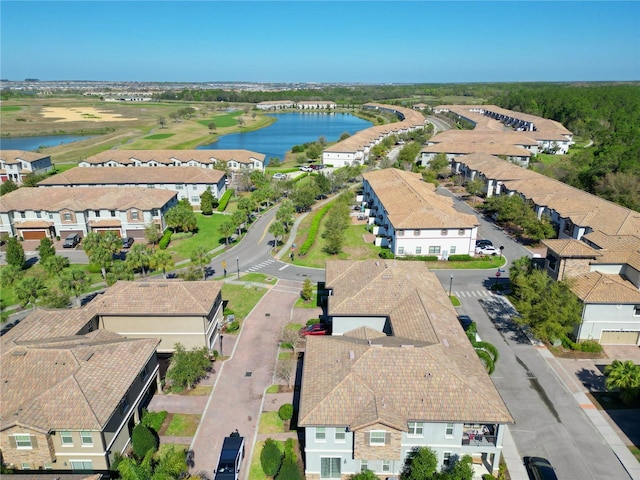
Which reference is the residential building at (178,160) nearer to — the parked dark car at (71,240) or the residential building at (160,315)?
the parked dark car at (71,240)

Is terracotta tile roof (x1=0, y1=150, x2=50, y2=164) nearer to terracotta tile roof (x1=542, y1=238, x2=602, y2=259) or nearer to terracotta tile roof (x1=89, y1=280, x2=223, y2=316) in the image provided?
terracotta tile roof (x1=89, y1=280, x2=223, y2=316)

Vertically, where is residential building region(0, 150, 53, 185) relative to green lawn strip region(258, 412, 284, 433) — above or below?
above

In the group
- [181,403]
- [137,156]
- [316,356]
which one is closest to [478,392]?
[316,356]

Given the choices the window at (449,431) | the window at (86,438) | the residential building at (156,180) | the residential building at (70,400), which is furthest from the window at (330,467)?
the residential building at (156,180)

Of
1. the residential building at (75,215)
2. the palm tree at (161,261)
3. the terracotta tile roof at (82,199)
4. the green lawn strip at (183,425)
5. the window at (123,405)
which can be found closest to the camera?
the window at (123,405)

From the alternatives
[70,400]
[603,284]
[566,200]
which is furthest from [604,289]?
[70,400]

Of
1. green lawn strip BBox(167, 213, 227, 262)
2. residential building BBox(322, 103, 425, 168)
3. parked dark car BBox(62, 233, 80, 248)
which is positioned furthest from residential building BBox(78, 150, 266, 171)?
parked dark car BBox(62, 233, 80, 248)
